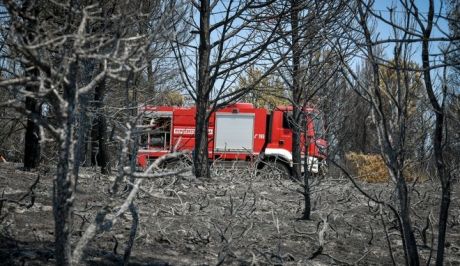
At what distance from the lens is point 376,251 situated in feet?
15.2

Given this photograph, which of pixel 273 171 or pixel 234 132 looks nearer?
pixel 273 171

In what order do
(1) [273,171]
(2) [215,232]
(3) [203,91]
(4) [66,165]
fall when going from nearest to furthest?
(4) [66,165] → (2) [215,232] → (3) [203,91] → (1) [273,171]

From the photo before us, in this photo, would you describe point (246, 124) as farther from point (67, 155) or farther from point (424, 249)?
point (67, 155)

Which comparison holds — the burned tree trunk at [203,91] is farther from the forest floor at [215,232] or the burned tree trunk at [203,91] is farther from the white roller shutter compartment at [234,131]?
the white roller shutter compartment at [234,131]

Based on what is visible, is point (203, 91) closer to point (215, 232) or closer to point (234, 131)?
point (215, 232)

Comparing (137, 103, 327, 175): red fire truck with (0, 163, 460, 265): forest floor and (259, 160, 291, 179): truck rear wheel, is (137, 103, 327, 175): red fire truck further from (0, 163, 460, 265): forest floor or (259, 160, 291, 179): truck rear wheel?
(0, 163, 460, 265): forest floor

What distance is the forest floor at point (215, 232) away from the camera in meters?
3.63

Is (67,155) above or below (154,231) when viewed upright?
above

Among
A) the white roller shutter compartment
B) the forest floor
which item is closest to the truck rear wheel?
the white roller shutter compartment

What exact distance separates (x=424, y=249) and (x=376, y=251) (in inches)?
20.6

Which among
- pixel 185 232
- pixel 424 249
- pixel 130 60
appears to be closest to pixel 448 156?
pixel 424 249

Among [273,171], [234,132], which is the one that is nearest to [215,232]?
[273,171]

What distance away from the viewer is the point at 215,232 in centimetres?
471

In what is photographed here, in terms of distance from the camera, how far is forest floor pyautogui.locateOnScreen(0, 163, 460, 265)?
3631 millimetres
